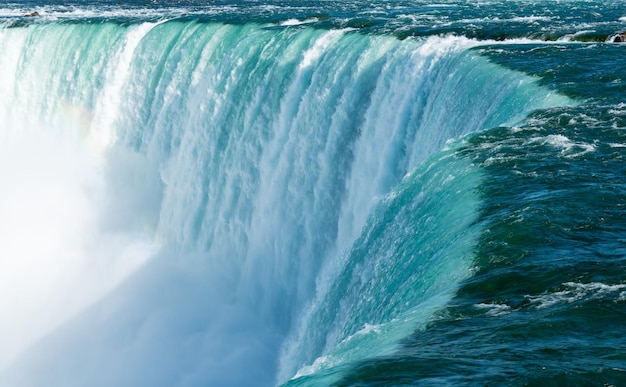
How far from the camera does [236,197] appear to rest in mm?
20891

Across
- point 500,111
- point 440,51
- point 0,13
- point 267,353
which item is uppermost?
point 0,13

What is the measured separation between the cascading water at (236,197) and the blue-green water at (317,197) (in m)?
0.07

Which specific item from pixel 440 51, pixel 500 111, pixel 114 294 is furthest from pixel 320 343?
pixel 114 294

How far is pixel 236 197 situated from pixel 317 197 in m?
3.17

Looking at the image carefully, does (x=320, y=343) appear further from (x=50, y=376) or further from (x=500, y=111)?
(x=50, y=376)

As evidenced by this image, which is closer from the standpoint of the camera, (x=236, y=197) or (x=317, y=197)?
(x=317, y=197)

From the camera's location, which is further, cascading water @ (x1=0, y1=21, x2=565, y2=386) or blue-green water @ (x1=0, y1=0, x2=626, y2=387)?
cascading water @ (x1=0, y1=21, x2=565, y2=386)

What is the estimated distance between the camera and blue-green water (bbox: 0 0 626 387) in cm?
769

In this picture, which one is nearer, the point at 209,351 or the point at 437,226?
the point at 437,226

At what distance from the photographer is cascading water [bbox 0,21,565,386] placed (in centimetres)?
1144

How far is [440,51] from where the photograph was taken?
17562mm

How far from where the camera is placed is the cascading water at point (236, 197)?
1144 cm

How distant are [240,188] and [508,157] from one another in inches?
418

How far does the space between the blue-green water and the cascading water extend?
66 mm
